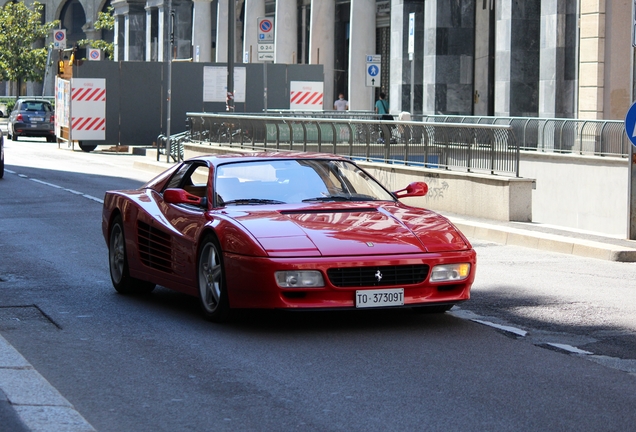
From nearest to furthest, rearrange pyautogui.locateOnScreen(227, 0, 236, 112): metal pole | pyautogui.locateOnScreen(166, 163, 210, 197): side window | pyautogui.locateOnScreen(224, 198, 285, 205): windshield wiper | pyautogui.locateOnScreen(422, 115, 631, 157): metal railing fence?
pyautogui.locateOnScreen(224, 198, 285, 205): windshield wiper
pyautogui.locateOnScreen(166, 163, 210, 197): side window
pyautogui.locateOnScreen(422, 115, 631, 157): metal railing fence
pyautogui.locateOnScreen(227, 0, 236, 112): metal pole

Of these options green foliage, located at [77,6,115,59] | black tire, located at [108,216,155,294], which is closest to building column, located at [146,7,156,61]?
green foliage, located at [77,6,115,59]

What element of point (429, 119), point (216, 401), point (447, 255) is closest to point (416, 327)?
point (447, 255)

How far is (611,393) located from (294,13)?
45.5 meters

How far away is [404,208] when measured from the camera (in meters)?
10.0

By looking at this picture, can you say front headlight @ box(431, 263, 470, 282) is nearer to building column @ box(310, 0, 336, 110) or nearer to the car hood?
the car hood

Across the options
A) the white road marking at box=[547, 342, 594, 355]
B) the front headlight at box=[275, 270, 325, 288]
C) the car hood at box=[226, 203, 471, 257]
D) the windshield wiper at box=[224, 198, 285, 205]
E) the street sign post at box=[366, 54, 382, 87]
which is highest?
the street sign post at box=[366, 54, 382, 87]

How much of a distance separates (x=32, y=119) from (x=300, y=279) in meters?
42.7

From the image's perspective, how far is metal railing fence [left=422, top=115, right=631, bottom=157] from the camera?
79.5 ft

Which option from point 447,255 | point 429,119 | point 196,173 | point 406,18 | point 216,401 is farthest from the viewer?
point 406,18

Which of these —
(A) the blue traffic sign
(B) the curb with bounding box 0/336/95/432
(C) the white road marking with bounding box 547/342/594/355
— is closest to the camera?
(B) the curb with bounding box 0/336/95/432

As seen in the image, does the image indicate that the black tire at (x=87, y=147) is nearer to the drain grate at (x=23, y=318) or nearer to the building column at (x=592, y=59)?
the building column at (x=592, y=59)

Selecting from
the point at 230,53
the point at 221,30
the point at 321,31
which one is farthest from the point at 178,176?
the point at 221,30

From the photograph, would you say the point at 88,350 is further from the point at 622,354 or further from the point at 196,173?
the point at 622,354

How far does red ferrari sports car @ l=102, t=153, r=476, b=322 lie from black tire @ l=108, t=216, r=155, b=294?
12mm
